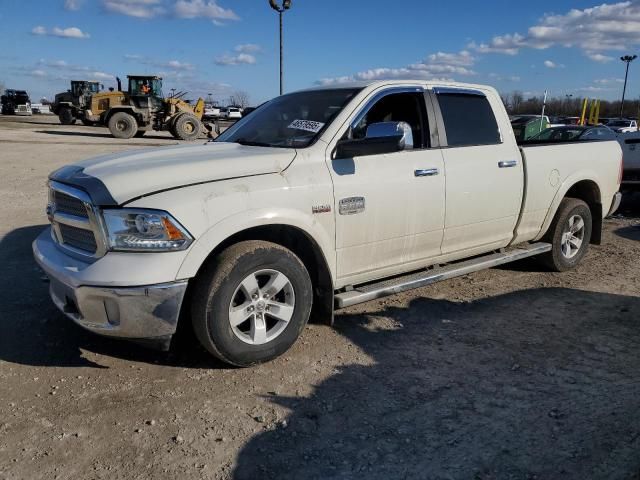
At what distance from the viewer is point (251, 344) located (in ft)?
12.0

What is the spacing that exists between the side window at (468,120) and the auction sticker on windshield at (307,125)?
123 cm

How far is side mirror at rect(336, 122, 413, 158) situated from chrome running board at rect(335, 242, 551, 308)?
1.02m

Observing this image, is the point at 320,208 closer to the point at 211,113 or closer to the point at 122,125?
the point at 122,125

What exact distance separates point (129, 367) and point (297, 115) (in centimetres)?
232

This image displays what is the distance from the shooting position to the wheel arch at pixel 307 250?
A: 3.69 m

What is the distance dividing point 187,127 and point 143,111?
282 cm

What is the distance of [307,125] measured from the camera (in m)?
4.23

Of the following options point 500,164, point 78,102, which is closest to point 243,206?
point 500,164

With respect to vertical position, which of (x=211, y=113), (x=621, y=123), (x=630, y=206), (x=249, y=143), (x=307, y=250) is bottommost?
(x=630, y=206)

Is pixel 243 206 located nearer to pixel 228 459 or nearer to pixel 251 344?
pixel 251 344

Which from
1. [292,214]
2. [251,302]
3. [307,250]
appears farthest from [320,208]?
[251,302]

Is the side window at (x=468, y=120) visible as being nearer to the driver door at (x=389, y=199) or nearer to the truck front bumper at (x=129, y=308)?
the driver door at (x=389, y=199)

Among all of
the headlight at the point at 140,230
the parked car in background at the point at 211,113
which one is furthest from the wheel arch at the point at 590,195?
the parked car in background at the point at 211,113

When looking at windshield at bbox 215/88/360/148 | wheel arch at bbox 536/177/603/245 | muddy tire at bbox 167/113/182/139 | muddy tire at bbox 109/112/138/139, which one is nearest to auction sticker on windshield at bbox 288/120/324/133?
windshield at bbox 215/88/360/148
